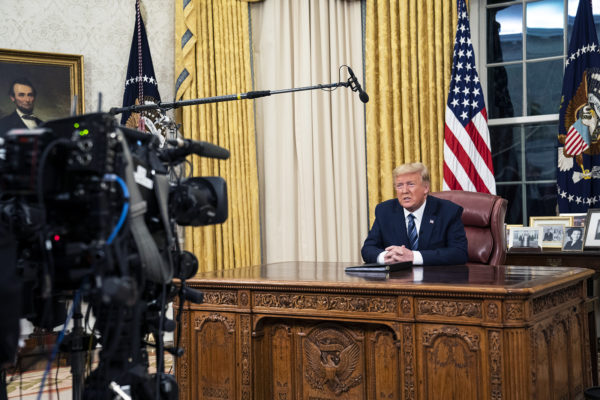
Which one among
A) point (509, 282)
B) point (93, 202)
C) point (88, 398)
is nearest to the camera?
point (93, 202)

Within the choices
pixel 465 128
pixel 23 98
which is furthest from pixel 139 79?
pixel 465 128

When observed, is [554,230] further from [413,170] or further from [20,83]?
[20,83]

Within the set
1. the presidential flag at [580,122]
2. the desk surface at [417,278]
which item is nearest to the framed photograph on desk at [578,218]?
the presidential flag at [580,122]

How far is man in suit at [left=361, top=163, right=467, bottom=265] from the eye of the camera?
3807mm

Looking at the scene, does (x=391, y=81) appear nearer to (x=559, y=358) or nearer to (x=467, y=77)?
(x=467, y=77)

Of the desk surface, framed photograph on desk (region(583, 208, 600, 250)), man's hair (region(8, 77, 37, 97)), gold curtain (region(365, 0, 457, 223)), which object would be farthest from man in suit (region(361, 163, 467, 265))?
man's hair (region(8, 77, 37, 97))

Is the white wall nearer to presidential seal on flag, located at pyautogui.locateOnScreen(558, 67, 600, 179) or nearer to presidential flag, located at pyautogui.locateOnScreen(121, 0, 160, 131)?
presidential flag, located at pyautogui.locateOnScreen(121, 0, 160, 131)

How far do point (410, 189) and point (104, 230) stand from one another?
2697 mm

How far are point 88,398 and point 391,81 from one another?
436 cm

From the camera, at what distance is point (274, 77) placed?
612 centimetres

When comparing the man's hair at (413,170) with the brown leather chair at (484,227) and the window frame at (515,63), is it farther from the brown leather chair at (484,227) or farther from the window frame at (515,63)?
the window frame at (515,63)

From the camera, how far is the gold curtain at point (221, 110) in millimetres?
5988

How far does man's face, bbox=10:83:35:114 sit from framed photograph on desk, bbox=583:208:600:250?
171 inches

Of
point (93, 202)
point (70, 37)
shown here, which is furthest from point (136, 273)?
point (70, 37)
